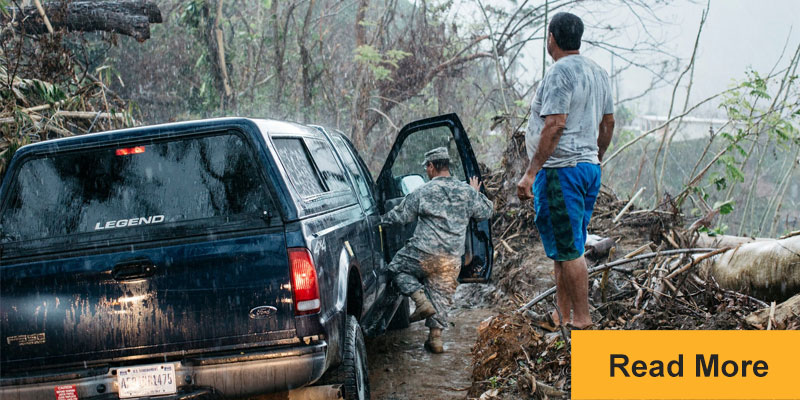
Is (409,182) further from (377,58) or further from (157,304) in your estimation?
(377,58)

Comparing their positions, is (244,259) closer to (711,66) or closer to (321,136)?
(321,136)

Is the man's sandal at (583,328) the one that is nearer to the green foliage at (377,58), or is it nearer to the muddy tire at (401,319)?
the muddy tire at (401,319)

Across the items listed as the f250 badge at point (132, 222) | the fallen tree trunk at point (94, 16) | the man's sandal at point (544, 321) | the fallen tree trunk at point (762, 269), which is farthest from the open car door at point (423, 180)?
the fallen tree trunk at point (94, 16)

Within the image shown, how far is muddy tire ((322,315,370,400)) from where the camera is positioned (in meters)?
3.20

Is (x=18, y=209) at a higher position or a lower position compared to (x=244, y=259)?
higher

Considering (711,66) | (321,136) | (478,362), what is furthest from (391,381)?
(711,66)

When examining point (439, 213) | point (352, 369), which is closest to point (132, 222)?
point (352, 369)

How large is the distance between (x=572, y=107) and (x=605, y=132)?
0.46m

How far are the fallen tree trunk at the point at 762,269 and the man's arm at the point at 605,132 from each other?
1.12 metres

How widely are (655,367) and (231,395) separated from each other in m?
1.82

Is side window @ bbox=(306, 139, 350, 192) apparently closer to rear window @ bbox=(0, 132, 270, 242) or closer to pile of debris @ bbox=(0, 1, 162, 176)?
rear window @ bbox=(0, 132, 270, 242)

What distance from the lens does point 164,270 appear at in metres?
2.84

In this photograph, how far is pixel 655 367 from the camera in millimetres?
2543

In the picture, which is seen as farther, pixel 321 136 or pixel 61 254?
pixel 321 136
